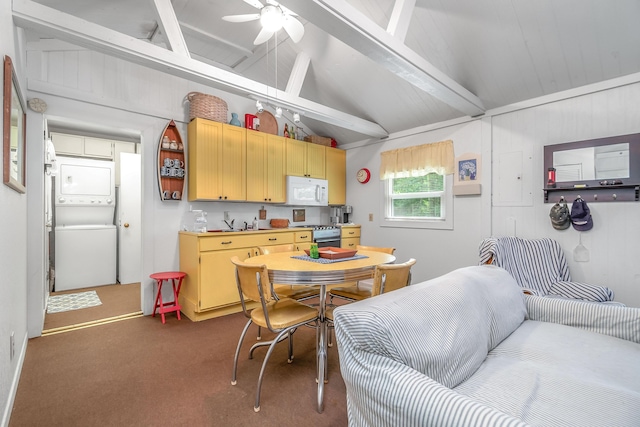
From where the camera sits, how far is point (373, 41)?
2.09 metres

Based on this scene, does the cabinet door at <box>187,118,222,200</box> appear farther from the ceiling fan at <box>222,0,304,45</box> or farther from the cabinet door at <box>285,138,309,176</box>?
the ceiling fan at <box>222,0,304,45</box>

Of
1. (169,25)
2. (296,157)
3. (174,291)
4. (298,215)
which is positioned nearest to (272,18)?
(169,25)

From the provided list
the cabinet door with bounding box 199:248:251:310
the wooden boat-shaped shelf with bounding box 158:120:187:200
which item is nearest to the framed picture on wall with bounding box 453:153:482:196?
the cabinet door with bounding box 199:248:251:310

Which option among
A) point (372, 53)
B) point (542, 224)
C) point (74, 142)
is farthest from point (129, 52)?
point (542, 224)

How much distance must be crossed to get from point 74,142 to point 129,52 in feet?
11.9

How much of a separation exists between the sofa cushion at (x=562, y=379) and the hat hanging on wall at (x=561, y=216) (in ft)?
5.26

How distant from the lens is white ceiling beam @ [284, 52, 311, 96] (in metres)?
3.51

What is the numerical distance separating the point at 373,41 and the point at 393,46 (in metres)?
0.21

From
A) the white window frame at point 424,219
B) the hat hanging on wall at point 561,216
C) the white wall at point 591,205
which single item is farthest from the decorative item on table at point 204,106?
the hat hanging on wall at point 561,216

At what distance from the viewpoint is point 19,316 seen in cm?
216

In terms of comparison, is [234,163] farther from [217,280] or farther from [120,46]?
[120,46]

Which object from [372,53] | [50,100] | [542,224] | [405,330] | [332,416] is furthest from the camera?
[542,224]

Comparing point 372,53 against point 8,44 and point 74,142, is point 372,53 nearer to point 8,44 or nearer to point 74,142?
point 8,44

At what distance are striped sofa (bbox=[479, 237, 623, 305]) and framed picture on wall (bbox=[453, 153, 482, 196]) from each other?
2.46 feet
